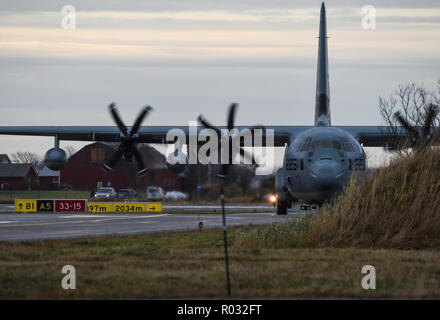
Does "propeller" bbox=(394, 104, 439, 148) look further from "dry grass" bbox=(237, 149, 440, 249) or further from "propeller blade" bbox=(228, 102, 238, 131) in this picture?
"propeller blade" bbox=(228, 102, 238, 131)

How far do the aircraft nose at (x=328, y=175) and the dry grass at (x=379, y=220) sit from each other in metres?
5.80

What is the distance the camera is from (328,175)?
28359mm

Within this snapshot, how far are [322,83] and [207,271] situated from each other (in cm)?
2364

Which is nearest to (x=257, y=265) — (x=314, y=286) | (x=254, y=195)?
(x=314, y=286)

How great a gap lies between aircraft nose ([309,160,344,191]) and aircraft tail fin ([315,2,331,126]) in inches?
265

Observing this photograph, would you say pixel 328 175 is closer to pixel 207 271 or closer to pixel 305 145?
pixel 305 145

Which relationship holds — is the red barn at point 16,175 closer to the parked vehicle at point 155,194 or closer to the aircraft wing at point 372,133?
the parked vehicle at point 155,194

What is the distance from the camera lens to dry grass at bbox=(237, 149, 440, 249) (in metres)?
20.7

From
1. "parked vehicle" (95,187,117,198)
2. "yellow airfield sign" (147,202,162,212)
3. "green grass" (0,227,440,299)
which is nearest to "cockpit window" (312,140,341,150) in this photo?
"green grass" (0,227,440,299)

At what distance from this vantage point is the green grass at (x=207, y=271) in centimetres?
1276

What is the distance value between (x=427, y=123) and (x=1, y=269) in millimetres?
20504

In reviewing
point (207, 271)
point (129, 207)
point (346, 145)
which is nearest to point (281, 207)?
point (346, 145)

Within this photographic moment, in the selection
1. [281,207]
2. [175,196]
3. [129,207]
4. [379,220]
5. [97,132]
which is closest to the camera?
[379,220]
